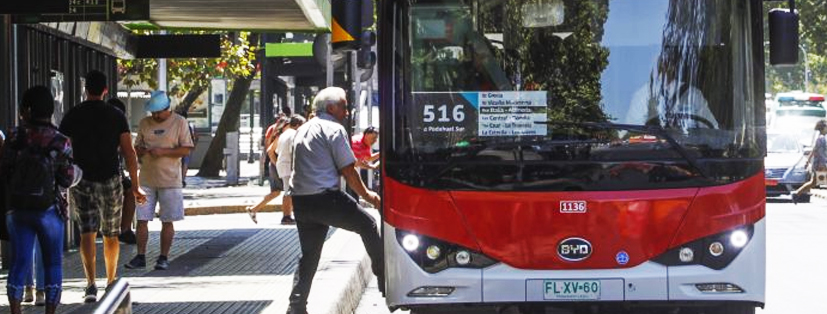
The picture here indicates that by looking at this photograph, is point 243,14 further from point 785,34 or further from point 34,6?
point 785,34

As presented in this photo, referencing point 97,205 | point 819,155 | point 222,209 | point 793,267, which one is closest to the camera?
point 97,205

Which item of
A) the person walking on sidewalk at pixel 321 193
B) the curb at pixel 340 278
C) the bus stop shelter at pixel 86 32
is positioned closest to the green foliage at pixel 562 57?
the person walking on sidewalk at pixel 321 193

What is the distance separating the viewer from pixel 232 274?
12477mm

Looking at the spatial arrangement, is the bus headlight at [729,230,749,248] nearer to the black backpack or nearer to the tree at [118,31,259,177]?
the black backpack

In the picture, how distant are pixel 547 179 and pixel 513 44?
0.85 meters

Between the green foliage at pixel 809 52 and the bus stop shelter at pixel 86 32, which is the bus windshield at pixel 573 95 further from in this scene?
the green foliage at pixel 809 52

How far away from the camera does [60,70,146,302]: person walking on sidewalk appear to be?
1023 centimetres

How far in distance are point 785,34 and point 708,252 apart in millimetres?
1552

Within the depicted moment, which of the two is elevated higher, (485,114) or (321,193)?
(485,114)

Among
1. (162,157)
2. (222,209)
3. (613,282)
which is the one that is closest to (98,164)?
(162,157)

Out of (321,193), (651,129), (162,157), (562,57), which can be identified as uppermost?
(562,57)

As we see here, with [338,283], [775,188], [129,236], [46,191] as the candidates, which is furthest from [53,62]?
[775,188]

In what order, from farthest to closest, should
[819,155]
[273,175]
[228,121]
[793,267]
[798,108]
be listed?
[798,108]
[228,121]
[819,155]
[273,175]
[793,267]

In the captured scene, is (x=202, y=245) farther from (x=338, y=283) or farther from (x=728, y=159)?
(x=728, y=159)
